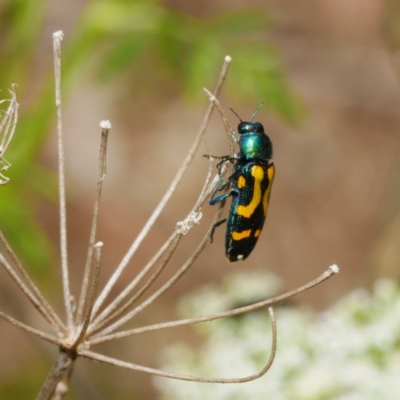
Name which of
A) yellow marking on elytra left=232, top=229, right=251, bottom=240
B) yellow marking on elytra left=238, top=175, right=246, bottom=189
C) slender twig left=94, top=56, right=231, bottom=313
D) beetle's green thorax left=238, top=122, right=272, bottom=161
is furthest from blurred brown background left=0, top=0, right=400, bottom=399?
slender twig left=94, top=56, right=231, bottom=313

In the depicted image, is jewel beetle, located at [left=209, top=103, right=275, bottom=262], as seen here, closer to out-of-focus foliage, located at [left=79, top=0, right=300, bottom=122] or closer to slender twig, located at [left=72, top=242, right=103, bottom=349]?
slender twig, located at [left=72, top=242, right=103, bottom=349]

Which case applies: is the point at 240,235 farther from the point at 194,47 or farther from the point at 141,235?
the point at 194,47

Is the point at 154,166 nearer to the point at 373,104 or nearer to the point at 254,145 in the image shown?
the point at 373,104

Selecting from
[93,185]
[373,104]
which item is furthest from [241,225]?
[373,104]

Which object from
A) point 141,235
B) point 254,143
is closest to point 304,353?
point 254,143

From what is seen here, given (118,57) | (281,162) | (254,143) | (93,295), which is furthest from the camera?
(281,162)
